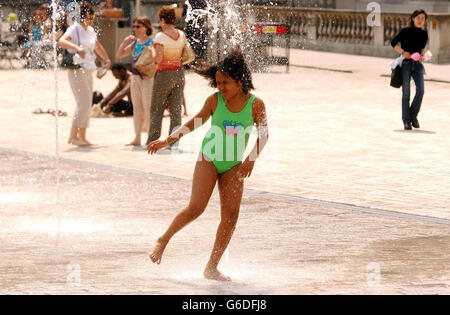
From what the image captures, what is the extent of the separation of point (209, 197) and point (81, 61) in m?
7.20

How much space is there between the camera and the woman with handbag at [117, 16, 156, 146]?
14727mm

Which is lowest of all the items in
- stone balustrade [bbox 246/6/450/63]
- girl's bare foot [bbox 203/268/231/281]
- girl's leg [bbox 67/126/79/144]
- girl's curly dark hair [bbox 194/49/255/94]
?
stone balustrade [bbox 246/6/450/63]

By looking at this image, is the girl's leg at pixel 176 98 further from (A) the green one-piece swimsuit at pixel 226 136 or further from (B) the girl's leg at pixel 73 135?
(A) the green one-piece swimsuit at pixel 226 136

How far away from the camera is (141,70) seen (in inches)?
580

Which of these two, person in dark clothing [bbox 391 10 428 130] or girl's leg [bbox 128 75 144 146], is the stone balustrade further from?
girl's leg [bbox 128 75 144 146]

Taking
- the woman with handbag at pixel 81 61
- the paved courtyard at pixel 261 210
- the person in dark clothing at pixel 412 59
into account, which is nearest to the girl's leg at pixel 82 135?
the woman with handbag at pixel 81 61

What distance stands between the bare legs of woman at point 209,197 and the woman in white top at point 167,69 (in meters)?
6.47

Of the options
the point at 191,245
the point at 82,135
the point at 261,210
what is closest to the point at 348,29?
the point at 82,135

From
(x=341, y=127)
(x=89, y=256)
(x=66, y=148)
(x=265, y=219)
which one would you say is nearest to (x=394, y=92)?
(x=341, y=127)

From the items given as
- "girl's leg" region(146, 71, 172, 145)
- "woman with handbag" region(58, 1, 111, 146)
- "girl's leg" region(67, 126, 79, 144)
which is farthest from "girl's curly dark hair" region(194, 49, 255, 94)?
"girl's leg" region(67, 126, 79, 144)

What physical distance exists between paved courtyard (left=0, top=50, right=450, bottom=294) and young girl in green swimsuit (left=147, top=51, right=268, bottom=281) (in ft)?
1.51

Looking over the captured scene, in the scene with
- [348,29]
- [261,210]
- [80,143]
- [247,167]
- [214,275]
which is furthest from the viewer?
[348,29]

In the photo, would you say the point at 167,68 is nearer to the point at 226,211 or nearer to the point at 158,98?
the point at 158,98

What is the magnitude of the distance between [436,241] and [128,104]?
34.3 ft
